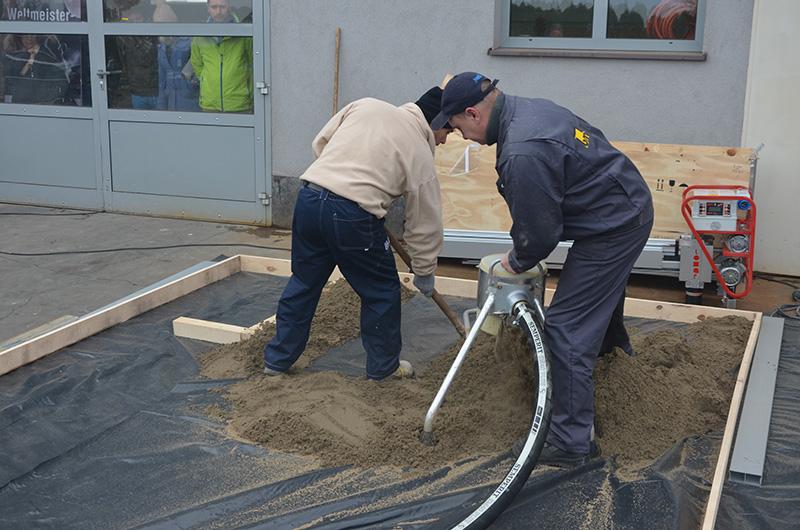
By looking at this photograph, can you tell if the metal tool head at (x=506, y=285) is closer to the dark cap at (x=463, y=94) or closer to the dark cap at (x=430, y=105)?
the dark cap at (x=463, y=94)

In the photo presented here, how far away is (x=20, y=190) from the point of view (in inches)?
335

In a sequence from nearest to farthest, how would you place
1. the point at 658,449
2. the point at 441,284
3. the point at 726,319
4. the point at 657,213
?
the point at 658,449
the point at 726,319
the point at 441,284
the point at 657,213

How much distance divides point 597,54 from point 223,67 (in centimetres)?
324

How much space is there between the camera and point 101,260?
662 centimetres

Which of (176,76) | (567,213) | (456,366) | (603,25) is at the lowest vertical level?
(456,366)

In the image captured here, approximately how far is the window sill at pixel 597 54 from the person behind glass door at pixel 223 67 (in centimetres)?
226

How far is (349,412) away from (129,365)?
123cm

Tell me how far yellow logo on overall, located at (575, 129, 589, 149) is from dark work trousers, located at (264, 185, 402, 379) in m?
0.94

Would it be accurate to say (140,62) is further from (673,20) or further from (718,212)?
(718,212)

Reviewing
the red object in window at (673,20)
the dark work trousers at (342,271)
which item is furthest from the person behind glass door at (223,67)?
the dark work trousers at (342,271)

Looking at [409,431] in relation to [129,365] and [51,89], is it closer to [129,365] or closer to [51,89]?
[129,365]

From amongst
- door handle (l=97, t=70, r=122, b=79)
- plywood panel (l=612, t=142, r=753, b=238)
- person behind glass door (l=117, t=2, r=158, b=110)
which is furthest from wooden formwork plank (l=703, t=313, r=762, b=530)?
door handle (l=97, t=70, r=122, b=79)

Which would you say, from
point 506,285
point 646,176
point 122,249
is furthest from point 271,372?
point 122,249

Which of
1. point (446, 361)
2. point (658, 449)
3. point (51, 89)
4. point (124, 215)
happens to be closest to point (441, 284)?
point (446, 361)
